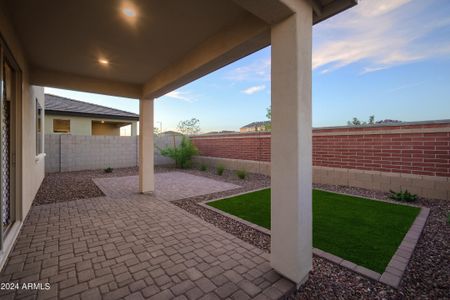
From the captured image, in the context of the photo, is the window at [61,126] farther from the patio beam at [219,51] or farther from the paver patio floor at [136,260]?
the patio beam at [219,51]

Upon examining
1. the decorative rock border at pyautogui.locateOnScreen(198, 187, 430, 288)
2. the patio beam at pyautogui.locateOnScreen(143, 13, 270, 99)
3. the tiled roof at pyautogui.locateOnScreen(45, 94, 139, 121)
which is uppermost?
the tiled roof at pyautogui.locateOnScreen(45, 94, 139, 121)

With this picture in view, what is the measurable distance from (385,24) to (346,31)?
92cm

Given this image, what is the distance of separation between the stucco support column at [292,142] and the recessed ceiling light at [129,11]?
5.31ft

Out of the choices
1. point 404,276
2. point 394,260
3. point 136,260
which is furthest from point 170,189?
point 404,276

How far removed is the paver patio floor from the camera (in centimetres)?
185

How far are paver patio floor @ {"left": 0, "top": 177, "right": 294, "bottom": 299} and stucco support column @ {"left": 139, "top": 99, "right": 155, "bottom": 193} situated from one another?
180 cm

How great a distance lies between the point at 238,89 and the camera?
1552 centimetres

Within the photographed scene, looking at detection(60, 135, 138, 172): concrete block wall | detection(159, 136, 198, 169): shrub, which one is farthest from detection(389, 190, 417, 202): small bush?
detection(60, 135, 138, 172): concrete block wall

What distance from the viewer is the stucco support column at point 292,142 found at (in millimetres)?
1849

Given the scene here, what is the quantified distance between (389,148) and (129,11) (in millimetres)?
6448

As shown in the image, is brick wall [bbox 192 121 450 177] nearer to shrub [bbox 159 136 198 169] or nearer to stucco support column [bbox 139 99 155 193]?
stucco support column [bbox 139 99 155 193]

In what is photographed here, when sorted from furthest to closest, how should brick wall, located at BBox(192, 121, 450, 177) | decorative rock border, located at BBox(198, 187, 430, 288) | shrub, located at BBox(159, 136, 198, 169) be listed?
shrub, located at BBox(159, 136, 198, 169), brick wall, located at BBox(192, 121, 450, 177), decorative rock border, located at BBox(198, 187, 430, 288)

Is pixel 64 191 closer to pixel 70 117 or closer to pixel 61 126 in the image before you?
pixel 70 117

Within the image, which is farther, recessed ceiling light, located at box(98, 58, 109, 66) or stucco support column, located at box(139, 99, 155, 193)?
stucco support column, located at box(139, 99, 155, 193)
